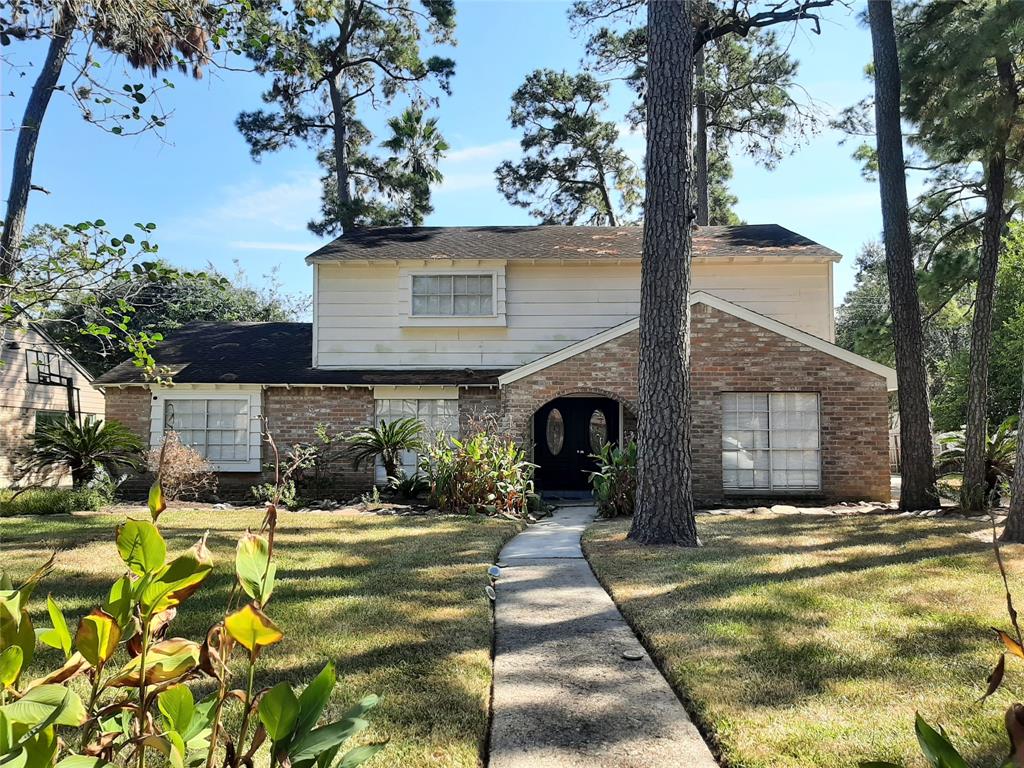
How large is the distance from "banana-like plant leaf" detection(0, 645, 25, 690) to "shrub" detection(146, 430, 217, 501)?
11.6m

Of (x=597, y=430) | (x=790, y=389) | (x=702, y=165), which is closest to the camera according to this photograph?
(x=790, y=389)

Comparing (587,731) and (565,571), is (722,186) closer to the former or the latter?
(565,571)

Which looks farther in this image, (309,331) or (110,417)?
(309,331)

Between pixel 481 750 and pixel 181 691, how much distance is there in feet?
6.90

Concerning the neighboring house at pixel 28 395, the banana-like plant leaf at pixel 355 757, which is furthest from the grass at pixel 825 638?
the neighboring house at pixel 28 395

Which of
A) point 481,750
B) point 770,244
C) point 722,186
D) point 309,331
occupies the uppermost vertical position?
point 722,186

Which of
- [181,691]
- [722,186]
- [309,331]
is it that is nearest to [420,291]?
[309,331]

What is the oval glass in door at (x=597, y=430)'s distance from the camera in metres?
18.6

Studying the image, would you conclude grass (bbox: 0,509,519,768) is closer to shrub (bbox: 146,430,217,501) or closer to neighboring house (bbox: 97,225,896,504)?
shrub (bbox: 146,430,217,501)

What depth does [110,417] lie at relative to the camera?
15.2 meters

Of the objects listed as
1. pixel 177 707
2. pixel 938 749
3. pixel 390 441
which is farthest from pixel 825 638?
pixel 390 441

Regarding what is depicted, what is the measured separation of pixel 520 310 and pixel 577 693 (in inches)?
493

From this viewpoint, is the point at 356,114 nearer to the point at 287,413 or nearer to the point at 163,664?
the point at 287,413

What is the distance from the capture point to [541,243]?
1688 cm
